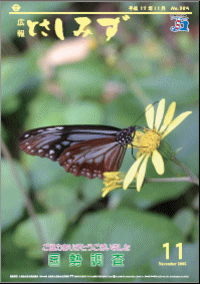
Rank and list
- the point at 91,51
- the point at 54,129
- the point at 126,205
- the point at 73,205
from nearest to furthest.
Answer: the point at 54,129 < the point at 126,205 < the point at 73,205 < the point at 91,51

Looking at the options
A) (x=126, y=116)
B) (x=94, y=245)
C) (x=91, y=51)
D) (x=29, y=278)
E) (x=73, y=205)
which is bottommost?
(x=29, y=278)

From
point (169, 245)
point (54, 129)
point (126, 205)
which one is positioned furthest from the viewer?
point (126, 205)

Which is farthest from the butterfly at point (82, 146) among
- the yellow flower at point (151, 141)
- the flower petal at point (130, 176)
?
the flower petal at point (130, 176)

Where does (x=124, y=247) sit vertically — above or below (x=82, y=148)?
below

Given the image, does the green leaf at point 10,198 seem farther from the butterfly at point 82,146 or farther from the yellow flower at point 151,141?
the yellow flower at point 151,141

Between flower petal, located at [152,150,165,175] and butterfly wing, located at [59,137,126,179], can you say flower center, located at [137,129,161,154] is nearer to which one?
flower petal, located at [152,150,165,175]

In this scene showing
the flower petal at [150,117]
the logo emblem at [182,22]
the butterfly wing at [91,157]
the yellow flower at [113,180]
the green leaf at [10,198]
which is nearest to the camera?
the yellow flower at [113,180]

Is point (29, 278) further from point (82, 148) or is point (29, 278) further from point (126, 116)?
point (126, 116)

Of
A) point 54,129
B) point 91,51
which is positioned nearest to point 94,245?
point 54,129

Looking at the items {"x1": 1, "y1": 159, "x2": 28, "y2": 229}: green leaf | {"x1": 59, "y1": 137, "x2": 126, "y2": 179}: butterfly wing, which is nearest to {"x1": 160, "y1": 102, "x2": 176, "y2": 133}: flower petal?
{"x1": 59, "y1": 137, "x2": 126, "y2": 179}: butterfly wing
